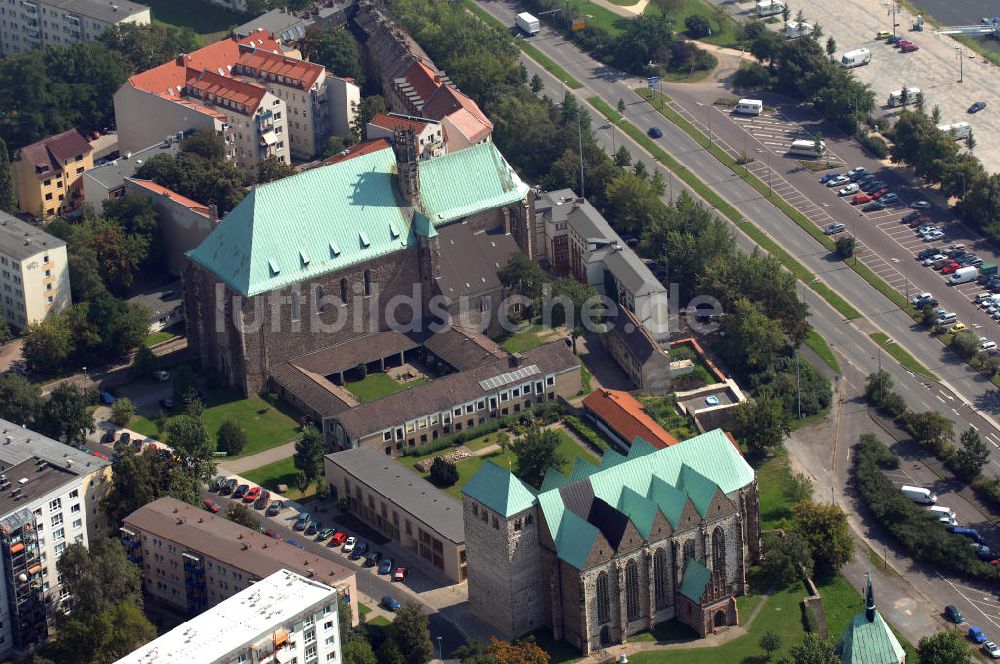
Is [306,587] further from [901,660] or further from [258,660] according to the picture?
[901,660]

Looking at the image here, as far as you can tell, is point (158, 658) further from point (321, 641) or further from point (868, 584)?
point (868, 584)

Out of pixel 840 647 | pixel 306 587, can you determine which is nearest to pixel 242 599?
pixel 306 587

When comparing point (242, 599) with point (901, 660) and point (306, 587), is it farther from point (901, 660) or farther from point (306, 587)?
point (901, 660)

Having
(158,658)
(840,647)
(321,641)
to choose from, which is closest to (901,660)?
(840,647)

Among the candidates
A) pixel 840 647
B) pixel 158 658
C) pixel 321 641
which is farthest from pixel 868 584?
pixel 158 658
